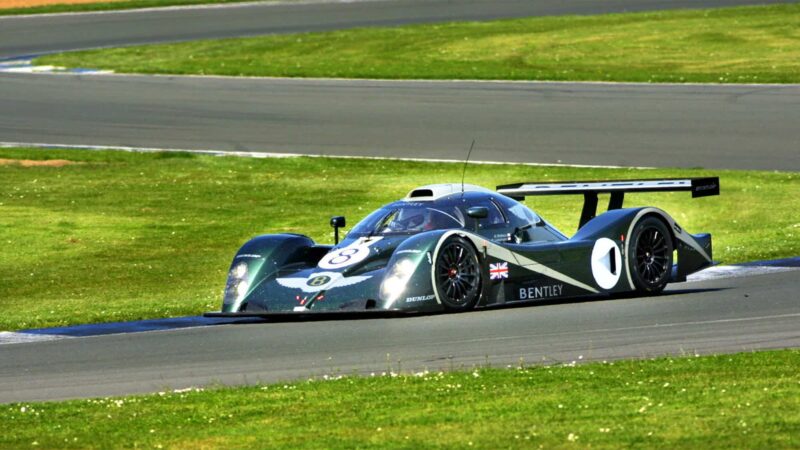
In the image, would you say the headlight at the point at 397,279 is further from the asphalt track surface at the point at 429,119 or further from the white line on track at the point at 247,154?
the asphalt track surface at the point at 429,119

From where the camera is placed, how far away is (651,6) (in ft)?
174

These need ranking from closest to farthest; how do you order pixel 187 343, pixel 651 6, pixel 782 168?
pixel 187 343 < pixel 782 168 < pixel 651 6

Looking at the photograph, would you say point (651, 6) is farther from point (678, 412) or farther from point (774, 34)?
point (678, 412)

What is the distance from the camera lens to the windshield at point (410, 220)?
57.8 feet

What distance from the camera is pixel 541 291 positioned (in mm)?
17500

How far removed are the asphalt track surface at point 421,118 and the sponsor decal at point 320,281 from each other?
13.4 m

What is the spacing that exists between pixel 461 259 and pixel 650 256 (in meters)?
2.73

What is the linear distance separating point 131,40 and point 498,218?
111 feet

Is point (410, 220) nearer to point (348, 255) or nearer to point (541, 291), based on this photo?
point (348, 255)

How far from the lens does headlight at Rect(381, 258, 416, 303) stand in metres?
16.4

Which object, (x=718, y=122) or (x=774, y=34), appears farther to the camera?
(x=774, y=34)

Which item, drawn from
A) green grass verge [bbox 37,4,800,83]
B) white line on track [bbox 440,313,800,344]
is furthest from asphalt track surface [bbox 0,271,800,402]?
green grass verge [bbox 37,4,800,83]

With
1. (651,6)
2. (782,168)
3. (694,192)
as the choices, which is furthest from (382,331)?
(651,6)

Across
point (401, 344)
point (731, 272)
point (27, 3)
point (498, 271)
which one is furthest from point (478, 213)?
point (27, 3)
